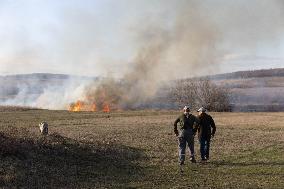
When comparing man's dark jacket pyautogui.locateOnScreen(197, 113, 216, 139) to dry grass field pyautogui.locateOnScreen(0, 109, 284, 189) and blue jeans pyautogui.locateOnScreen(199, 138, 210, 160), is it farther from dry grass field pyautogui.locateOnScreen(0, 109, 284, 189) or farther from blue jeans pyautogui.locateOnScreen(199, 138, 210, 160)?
dry grass field pyautogui.locateOnScreen(0, 109, 284, 189)

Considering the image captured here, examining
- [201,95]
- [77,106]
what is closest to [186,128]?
[77,106]

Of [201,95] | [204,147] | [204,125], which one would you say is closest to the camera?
[204,147]

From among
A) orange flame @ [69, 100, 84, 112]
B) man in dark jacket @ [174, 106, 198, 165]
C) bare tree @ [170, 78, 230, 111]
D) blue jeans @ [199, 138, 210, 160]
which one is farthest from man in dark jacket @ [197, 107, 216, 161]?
bare tree @ [170, 78, 230, 111]

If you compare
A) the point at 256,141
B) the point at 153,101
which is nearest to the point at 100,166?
the point at 256,141

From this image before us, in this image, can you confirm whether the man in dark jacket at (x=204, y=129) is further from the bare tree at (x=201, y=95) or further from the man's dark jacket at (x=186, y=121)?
the bare tree at (x=201, y=95)

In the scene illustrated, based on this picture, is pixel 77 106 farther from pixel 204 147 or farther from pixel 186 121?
pixel 186 121

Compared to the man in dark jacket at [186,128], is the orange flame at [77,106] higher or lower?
higher

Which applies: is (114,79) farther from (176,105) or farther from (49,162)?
(49,162)

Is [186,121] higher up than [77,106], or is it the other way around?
A: [77,106]

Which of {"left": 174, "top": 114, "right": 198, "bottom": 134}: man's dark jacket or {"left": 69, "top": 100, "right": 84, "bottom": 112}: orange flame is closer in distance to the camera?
{"left": 174, "top": 114, "right": 198, "bottom": 134}: man's dark jacket

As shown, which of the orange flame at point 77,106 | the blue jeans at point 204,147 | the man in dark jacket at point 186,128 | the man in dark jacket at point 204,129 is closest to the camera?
the man in dark jacket at point 186,128

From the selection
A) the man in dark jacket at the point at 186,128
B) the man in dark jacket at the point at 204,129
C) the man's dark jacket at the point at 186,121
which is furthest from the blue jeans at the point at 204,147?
the man's dark jacket at the point at 186,121

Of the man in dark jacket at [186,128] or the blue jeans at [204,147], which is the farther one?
the blue jeans at [204,147]

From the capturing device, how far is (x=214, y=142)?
29.7 metres
